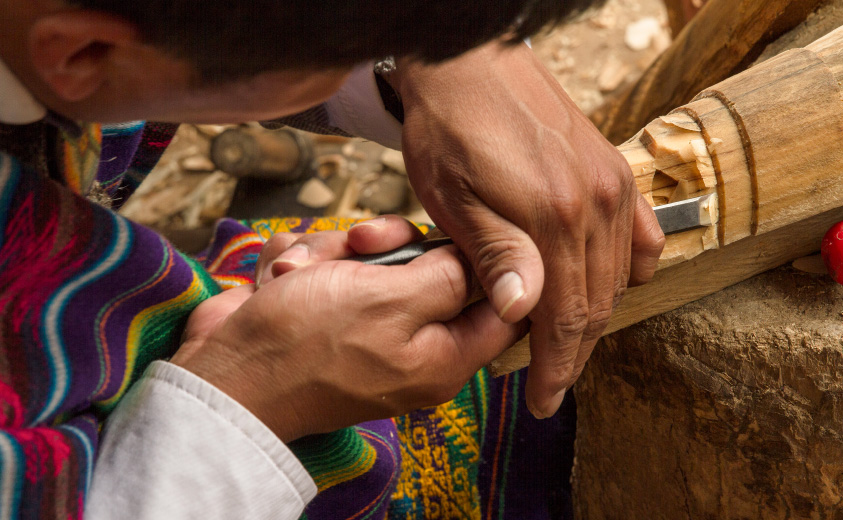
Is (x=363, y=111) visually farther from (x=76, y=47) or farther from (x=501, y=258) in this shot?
(x=76, y=47)

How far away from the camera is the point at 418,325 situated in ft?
2.48

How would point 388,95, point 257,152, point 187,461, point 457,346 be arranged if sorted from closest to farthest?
1. point 187,461
2. point 457,346
3. point 388,95
4. point 257,152

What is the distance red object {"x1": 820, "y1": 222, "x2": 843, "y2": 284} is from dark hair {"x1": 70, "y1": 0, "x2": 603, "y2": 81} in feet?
2.11

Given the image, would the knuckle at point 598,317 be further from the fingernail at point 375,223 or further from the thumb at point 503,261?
the fingernail at point 375,223

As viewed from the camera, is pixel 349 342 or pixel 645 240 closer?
pixel 349 342

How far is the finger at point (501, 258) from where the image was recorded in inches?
27.6

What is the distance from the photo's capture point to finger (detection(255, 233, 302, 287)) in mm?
896

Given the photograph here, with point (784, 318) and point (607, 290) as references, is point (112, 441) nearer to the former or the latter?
point (607, 290)

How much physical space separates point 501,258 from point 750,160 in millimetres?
416

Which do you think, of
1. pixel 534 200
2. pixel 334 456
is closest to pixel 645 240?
pixel 534 200

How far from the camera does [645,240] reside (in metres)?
0.83

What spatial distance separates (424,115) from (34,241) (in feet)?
1.66

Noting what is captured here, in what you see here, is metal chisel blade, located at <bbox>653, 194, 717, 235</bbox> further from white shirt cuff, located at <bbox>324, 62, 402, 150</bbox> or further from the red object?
white shirt cuff, located at <bbox>324, 62, 402, 150</bbox>

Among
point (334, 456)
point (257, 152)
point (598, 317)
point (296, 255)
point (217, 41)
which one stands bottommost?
point (257, 152)
